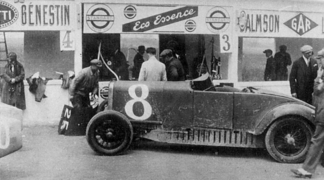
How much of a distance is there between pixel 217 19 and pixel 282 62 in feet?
8.92

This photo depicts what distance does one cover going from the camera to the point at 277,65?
1345cm

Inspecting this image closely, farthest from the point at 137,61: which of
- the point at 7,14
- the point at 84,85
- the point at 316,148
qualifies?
the point at 316,148

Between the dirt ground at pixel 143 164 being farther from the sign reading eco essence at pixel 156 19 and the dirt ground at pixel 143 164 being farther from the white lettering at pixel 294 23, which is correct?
the white lettering at pixel 294 23

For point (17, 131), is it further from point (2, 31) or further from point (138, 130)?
point (2, 31)

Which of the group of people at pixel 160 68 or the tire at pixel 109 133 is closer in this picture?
the tire at pixel 109 133

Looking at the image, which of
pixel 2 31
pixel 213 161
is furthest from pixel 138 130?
pixel 2 31

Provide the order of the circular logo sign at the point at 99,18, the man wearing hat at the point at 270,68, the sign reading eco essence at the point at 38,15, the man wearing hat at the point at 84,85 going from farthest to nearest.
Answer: the man wearing hat at the point at 270,68 < the circular logo sign at the point at 99,18 < the sign reading eco essence at the point at 38,15 < the man wearing hat at the point at 84,85

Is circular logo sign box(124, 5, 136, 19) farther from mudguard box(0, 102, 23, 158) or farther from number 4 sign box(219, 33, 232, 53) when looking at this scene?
mudguard box(0, 102, 23, 158)

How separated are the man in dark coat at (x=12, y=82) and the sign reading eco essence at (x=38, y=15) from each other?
0.76 meters

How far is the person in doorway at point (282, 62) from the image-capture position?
1325 cm

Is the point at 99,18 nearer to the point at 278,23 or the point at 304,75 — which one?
the point at 278,23

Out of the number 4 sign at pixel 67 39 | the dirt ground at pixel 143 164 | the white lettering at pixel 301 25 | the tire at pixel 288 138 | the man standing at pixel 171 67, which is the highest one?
the white lettering at pixel 301 25

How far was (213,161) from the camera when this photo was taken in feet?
25.4

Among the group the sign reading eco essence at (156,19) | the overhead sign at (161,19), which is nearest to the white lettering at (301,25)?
the sign reading eco essence at (156,19)
